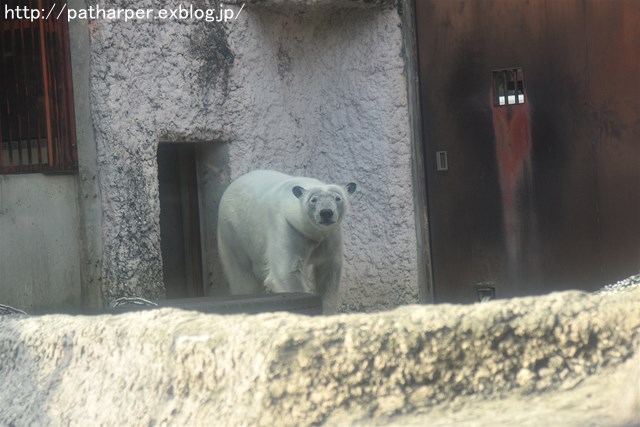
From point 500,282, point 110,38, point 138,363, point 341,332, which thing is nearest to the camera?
point 341,332

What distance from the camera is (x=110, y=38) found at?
629 cm

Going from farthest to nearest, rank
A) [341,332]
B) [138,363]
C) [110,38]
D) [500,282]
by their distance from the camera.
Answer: [500,282]
[110,38]
[138,363]
[341,332]

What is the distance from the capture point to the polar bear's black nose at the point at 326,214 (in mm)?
5934

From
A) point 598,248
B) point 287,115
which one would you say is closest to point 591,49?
point 598,248

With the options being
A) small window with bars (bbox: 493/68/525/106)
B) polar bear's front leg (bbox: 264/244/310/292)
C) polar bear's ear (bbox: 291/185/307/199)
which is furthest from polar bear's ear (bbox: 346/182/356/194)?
small window with bars (bbox: 493/68/525/106)

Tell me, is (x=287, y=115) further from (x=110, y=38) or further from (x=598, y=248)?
(x=598, y=248)

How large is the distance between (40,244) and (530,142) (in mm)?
2986

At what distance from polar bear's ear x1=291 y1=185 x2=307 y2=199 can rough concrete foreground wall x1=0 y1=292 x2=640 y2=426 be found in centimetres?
293

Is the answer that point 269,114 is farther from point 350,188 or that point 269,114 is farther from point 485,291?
point 485,291

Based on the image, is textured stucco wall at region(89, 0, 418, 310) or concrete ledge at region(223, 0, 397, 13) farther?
concrete ledge at region(223, 0, 397, 13)

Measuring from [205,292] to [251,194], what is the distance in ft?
3.55

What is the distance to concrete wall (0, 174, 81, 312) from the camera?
252 inches

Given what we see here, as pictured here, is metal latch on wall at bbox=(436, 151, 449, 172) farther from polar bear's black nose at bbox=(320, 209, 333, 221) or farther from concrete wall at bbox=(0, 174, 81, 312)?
concrete wall at bbox=(0, 174, 81, 312)

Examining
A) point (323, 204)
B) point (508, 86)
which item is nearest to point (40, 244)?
point (323, 204)
